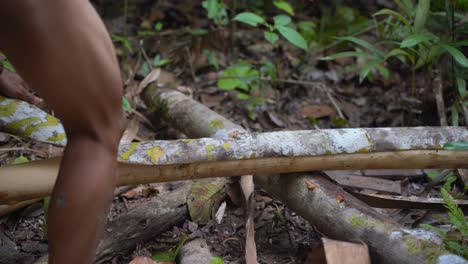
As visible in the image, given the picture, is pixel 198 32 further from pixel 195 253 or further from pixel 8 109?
pixel 195 253

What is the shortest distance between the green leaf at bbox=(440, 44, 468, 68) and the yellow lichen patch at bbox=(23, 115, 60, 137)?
2.04 meters

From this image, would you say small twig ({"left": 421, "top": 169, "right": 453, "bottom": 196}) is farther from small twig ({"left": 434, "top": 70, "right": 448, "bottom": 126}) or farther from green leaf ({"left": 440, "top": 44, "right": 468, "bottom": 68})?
green leaf ({"left": 440, "top": 44, "right": 468, "bottom": 68})

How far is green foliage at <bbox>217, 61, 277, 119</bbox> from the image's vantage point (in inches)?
137

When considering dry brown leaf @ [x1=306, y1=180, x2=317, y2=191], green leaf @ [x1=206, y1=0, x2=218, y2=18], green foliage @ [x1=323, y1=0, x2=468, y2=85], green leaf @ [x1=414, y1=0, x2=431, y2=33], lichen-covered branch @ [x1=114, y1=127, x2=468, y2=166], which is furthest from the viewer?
green leaf @ [x1=206, y1=0, x2=218, y2=18]

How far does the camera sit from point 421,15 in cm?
288

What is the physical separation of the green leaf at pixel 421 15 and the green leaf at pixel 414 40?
97 millimetres

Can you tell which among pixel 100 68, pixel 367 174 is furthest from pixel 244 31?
pixel 100 68

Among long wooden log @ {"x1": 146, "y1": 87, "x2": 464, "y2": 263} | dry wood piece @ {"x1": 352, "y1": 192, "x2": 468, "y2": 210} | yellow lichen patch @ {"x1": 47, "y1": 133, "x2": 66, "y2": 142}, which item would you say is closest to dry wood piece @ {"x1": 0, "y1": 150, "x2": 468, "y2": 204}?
long wooden log @ {"x1": 146, "y1": 87, "x2": 464, "y2": 263}

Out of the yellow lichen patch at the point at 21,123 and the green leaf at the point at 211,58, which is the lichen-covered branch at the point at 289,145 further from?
the green leaf at the point at 211,58

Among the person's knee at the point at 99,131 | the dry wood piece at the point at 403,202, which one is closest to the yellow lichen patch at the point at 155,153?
the person's knee at the point at 99,131

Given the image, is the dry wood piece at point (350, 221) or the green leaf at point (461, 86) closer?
the dry wood piece at point (350, 221)

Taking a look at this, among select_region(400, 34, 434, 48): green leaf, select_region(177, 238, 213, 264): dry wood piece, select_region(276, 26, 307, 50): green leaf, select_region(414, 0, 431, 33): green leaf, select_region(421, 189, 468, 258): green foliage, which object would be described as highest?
select_region(414, 0, 431, 33): green leaf

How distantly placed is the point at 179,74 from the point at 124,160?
6.16ft

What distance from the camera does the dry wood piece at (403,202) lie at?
2.35m
